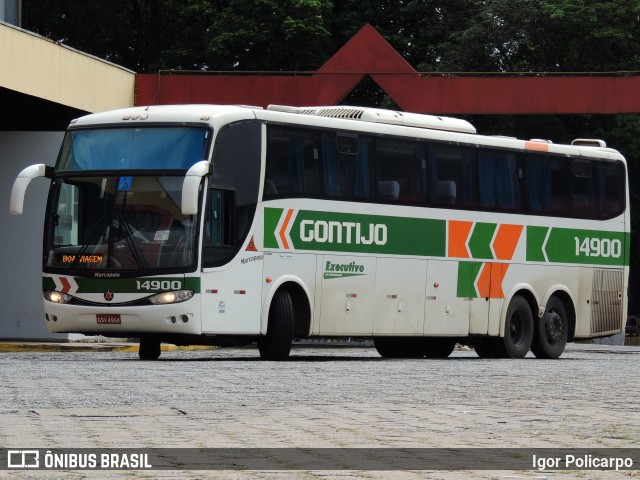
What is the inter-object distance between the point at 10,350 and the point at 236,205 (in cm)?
777

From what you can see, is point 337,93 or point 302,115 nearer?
point 302,115

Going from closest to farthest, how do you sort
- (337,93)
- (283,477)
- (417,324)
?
1. (283,477)
2. (417,324)
3. (337,93)

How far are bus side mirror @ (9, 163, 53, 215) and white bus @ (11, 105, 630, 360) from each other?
33mm

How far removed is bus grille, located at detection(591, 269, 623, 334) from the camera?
28.3m

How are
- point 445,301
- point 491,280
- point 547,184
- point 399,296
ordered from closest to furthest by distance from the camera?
point 399,296 < point 445,301 < point 491,280 < point 547,184

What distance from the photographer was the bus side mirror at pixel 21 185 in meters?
22.4

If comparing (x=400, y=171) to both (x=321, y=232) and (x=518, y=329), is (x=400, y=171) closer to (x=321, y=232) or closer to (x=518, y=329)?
(x=321, y=232)

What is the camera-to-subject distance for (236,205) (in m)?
22.2

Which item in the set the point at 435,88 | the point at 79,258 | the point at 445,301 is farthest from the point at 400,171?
the point at 435,88

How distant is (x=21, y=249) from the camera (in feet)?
105

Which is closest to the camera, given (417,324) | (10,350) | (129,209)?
(129,209)

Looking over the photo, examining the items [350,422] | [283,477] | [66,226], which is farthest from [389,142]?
[283,477]

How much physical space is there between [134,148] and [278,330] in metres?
3.03

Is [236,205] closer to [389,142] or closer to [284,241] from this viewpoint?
[284,241]
